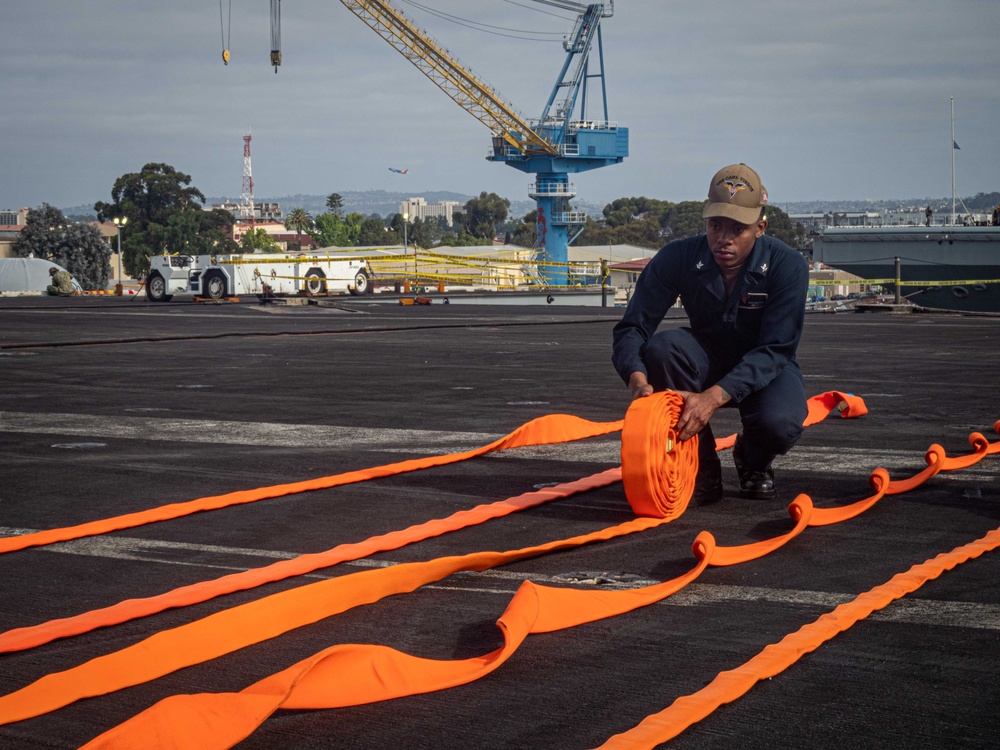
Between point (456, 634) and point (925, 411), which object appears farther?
point (925, 411)

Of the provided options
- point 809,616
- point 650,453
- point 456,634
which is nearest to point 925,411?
point 650,453

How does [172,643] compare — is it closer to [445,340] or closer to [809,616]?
[809,616]

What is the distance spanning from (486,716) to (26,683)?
114cm

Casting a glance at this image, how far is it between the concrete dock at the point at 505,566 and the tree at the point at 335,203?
154m

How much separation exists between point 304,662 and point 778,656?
3.87 feet

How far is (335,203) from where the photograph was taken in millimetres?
163750

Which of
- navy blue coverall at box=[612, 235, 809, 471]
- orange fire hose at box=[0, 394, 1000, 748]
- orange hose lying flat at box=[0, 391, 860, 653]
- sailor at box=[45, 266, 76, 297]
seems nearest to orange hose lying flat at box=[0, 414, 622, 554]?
orange hose lying flat at box=[0, 391, 860, 653]

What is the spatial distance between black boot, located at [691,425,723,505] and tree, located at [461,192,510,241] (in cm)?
18005

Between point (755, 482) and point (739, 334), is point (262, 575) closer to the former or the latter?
point (755, 482)

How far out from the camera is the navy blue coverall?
199 inches

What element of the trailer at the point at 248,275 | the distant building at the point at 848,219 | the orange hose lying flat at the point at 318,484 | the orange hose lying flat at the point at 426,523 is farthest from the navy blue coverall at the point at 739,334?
the distant building at the point at 848,219

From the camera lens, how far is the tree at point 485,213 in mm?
185750

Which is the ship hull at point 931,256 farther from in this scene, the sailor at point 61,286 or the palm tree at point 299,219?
the palm tree at point 299,219

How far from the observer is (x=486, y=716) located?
2.60m
